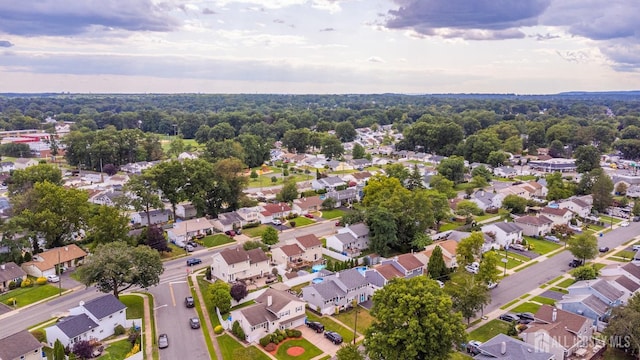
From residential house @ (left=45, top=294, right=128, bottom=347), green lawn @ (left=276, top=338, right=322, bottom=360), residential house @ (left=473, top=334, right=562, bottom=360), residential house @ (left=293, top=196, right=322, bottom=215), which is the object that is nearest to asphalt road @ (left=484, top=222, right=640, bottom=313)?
residential house @ (left=473, top=334, right=562, bottom=360)

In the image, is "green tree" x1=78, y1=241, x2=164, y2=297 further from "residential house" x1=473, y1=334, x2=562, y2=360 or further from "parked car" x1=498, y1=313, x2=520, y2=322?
"parked car" x1=498, y1=313, x2=520, y2=322

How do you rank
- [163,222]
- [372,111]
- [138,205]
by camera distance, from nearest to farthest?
[138,205] < [163,222] < [372,111]

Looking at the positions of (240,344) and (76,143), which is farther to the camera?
(76,143)

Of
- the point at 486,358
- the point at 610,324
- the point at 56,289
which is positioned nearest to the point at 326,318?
the point at 486,358

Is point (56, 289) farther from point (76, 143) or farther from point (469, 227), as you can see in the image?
point (76, 143)

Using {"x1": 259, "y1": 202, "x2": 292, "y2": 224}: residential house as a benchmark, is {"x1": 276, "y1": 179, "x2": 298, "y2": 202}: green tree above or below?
above

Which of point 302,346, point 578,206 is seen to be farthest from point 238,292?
point 578,206

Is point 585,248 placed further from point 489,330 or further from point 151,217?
point 151,217
